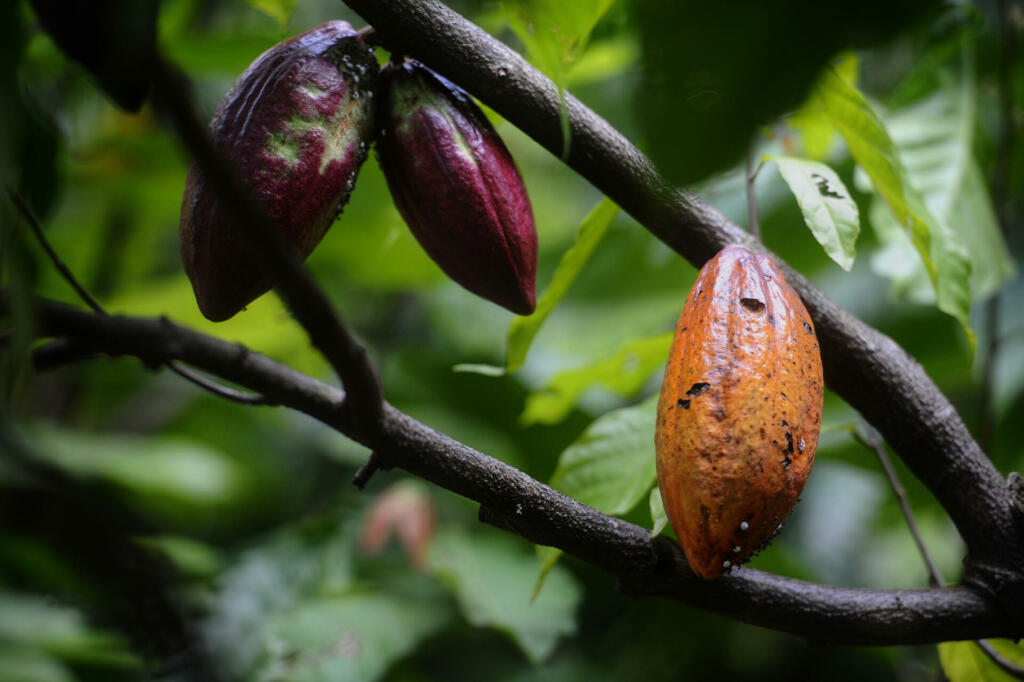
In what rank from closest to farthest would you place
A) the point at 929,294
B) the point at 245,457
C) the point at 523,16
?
1. the point at 523,16
2. the point at 929,294
3. the point at 245,457

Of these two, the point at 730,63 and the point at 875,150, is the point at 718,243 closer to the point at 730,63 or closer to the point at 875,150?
the point at 875,150

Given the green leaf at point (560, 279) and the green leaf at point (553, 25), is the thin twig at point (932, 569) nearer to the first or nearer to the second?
the green leaf at point (560, 279)

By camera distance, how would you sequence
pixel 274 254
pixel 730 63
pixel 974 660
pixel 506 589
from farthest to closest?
pixel 506 589 → pixel 974 660 → pixel 274 254 → pixel 730 63

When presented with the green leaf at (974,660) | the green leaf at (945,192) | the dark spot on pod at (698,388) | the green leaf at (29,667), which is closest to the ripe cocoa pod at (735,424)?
the dark spot on pod at (698,388)

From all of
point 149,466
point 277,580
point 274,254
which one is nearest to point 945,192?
point 274,254

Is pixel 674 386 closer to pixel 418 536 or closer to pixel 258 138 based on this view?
pixel 258 138

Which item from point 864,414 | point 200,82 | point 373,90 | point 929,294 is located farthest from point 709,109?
point 200,82

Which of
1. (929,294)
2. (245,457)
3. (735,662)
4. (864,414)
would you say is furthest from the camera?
(245,457)
